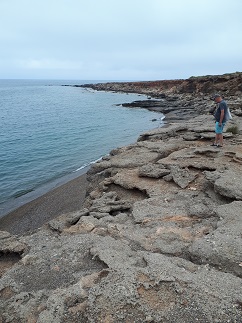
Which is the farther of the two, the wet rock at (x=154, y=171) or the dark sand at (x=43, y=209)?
the dark sand at (x=43, y=209)

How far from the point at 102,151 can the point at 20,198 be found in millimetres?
11133

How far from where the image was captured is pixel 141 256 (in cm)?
563

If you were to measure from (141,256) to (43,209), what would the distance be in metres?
9.32

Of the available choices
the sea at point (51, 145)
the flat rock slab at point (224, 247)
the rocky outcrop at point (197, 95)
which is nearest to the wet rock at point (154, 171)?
the flat rock slab at point (224, 247)

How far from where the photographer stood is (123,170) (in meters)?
11.6

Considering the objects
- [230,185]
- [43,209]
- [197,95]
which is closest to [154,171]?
[230,185]

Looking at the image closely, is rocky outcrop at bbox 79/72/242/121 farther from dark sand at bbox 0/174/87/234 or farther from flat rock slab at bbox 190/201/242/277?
flat rock slab at bbox 190/201/242/277

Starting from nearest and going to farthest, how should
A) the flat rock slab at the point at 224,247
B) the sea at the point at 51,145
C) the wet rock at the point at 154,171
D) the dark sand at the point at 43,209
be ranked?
1. the flat rock slab at the point at 224,247
2. the wet rock at the point at 154,171
3. the dark sand at the point at 43,209
4. the sea at the point at 51,145

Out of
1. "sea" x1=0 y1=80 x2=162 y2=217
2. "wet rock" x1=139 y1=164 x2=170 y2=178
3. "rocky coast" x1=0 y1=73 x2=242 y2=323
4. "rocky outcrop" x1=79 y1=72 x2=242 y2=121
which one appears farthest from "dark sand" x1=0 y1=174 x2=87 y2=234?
"rocky outcrop" x1=79 y1=72 x2=242 y2=121

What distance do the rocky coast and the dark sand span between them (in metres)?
3.76

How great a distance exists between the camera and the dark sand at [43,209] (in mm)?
12586

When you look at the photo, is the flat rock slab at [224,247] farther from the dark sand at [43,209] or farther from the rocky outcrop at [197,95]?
the rocky outcrop at [197,95]

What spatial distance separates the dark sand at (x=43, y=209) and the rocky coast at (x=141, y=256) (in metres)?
3.76

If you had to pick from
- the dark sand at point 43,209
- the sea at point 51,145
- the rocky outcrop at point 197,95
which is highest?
the rocky outcrop at point 197,95
